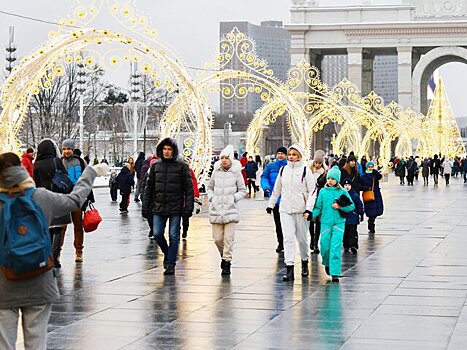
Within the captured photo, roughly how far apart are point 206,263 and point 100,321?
4.87 m

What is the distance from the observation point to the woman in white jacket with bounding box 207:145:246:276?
13.8m

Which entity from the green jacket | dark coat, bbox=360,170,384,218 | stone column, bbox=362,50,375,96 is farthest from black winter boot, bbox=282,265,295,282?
stone column, bbox=362,50,375,96

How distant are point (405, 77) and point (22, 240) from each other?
79.4 m

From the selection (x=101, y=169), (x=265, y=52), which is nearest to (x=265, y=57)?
(x=265, y=52)

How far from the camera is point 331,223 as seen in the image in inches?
522

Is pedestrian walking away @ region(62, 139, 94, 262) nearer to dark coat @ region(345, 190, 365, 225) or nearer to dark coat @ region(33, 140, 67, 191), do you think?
dark coat @ region(33, 140, 67, 191)

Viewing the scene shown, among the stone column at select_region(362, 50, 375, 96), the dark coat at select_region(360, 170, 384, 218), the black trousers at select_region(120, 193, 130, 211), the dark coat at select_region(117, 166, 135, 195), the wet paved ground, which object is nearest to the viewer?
the wet paved ground

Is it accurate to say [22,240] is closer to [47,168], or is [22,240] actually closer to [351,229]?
[47,168]

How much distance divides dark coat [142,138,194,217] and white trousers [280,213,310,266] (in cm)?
120

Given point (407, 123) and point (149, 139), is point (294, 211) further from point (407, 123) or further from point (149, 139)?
point (149, 139)

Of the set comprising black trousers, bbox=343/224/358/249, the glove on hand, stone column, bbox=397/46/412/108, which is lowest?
black trousers, bbox=343/224/358/249

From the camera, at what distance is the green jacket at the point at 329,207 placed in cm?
1327

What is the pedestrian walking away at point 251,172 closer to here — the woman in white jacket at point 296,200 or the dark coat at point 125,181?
the dark coat at point 125,181

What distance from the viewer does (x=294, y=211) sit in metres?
13.5
